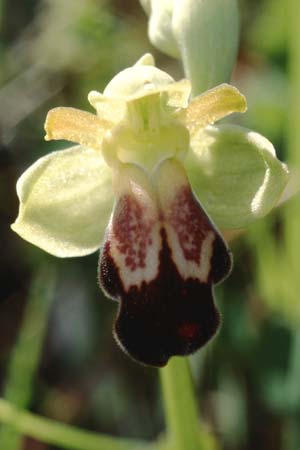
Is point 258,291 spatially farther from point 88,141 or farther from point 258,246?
point 88,141

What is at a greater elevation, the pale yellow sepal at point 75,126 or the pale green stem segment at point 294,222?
the pale yellow sepal at point 75,126

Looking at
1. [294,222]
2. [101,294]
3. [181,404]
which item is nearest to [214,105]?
[181,404]

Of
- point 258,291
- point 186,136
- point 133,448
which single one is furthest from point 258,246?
point 186,136

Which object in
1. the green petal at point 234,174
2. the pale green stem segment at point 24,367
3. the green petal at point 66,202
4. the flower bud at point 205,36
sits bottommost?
the pale green stem segment at point 24,367

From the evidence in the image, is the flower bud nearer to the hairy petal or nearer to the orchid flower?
the orchid flower

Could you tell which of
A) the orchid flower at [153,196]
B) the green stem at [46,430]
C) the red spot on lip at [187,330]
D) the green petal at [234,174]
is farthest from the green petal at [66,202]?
the green stem at [46,430]

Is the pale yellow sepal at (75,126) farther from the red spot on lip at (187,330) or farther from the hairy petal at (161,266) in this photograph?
the red spot on lip at (187,330)

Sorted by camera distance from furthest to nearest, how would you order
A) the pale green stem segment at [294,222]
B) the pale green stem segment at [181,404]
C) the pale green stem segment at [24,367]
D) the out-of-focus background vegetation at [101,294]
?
the out-of-focus background vegetation at [101,294], the pale green stem segment at [294,222], the pale green stem segment at [24,367], the pale green stem segment at [181,404]

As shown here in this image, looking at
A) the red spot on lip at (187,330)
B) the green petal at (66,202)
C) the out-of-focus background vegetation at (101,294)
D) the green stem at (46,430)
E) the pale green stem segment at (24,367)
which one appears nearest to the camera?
the red spot on lip at (187,330)

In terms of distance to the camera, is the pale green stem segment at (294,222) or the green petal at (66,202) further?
the pale green stem segment at (294,222)
